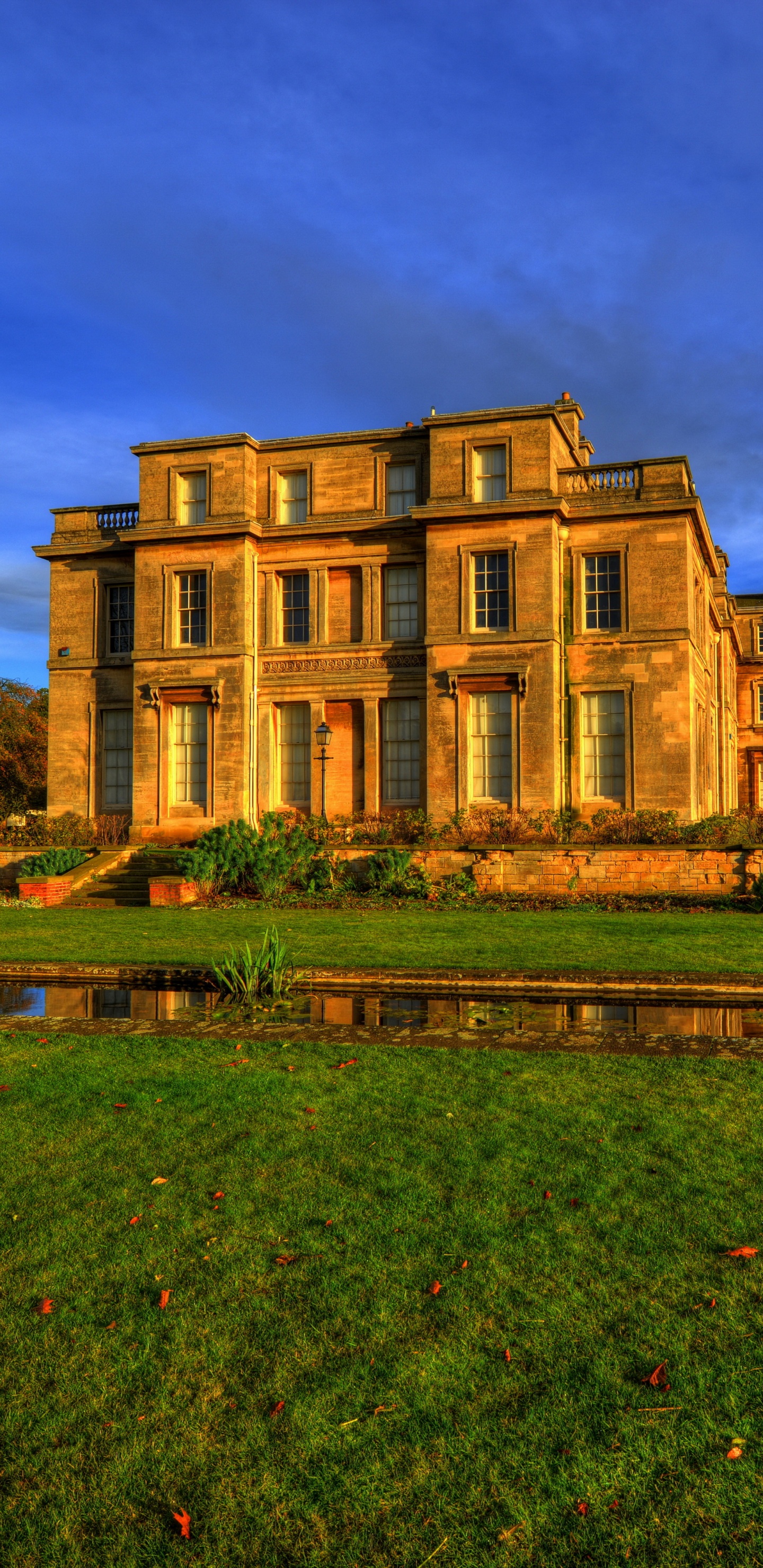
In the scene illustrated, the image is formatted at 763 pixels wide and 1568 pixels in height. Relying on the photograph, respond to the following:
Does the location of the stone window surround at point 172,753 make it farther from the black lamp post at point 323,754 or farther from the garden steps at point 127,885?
the black lamp post at point 323,754

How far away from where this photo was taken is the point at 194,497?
1016 inches

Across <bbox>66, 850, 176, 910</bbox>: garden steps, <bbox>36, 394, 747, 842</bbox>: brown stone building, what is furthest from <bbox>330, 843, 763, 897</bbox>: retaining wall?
<bbox>66, 850, 176, 910</bbox>: garden steps

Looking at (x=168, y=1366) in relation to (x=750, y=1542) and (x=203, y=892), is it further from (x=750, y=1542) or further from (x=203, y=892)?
(x=203, y=892)

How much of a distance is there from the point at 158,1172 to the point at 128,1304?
1186 millimetres

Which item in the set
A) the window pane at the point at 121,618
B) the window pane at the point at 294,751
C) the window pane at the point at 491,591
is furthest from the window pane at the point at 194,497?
the window pane at the point at 491,591

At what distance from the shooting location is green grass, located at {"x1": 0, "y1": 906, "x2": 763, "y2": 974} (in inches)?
428

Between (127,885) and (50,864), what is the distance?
1.63 m

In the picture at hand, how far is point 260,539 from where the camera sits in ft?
84.3

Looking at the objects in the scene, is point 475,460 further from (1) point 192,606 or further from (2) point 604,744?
(1) point 192,606

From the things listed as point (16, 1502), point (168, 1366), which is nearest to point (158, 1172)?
point (168, 1366)

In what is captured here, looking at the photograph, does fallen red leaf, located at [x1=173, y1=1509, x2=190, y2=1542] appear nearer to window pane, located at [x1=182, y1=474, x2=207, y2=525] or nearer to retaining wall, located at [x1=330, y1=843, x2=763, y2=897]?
retaining wall, located at [x1=330, y1=843, x2=763, y2=897]

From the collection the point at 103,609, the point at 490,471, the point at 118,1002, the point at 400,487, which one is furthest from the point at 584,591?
the point at 118,1002

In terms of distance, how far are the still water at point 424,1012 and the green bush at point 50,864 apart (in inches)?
438

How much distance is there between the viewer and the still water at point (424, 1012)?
800 centimetres
